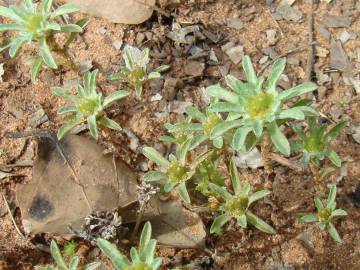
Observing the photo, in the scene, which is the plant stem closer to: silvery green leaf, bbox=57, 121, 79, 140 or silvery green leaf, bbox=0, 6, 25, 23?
silvery green leaf, bbox=57, 121, 79, 140

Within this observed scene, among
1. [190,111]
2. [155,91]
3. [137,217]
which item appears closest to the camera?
[190,111]

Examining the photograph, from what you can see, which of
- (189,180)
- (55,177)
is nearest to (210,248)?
(189,180)

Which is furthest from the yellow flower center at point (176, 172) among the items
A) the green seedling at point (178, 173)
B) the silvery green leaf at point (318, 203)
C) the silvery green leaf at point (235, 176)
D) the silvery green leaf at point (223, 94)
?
the silvery green leaf at point (318, 203)

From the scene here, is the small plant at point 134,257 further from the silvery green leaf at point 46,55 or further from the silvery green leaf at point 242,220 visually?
the silvery green leaf at point 46,55

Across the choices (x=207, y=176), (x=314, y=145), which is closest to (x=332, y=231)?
(x=314, y=145)

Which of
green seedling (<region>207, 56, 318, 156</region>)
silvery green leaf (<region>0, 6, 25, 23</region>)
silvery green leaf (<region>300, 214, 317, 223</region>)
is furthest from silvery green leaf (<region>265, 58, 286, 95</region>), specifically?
silvery green leaf (<region>0, 6, 25, 23</region>)

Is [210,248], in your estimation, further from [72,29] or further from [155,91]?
[72,29]

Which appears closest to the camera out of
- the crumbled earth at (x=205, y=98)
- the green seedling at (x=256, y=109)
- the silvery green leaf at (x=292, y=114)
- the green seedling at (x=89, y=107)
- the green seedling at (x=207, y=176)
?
the silvery green leaf at (x=292, y=114)
